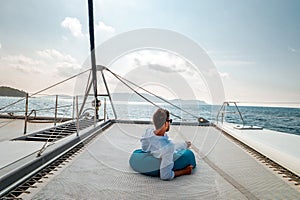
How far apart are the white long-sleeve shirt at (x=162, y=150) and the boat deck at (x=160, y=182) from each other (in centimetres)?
7

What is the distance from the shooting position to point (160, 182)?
1.58 m

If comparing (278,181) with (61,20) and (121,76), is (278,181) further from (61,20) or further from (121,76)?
(61,20)

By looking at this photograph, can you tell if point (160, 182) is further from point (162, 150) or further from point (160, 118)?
point (160, 118)

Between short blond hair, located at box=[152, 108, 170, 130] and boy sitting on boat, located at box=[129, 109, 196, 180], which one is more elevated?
short blond hair, located at box=[152, 108, 170, 130]

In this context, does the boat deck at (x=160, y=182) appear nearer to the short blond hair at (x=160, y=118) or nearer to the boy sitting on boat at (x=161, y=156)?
A: the boy sitting on boat at (x=161, y=156)

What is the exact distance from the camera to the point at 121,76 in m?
4.65

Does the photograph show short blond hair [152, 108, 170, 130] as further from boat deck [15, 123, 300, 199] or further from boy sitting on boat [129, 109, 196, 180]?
boat deck [15, 123, 300, 199]

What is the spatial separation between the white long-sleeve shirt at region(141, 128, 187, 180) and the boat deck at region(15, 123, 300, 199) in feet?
0.21

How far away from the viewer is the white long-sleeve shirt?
1.62 metres

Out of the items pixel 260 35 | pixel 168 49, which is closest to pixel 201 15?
pixel 168 49

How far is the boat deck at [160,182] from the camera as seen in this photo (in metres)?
1.36

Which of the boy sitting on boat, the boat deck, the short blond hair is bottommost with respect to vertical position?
the boat deck

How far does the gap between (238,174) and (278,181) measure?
10.4 inches

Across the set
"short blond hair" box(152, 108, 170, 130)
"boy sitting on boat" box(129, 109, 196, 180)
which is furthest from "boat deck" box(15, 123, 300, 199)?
"short blond hair" box(152, 108, 170, 130)
